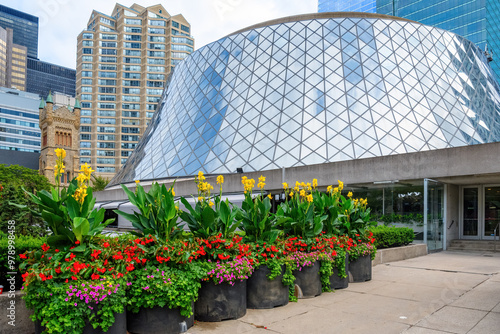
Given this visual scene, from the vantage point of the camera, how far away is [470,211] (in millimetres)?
18703

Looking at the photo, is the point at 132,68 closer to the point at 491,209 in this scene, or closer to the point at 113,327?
the point at 491,209

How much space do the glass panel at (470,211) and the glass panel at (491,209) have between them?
0.36 m

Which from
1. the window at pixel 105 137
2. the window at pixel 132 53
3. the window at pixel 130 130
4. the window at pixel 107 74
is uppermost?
the window at pixel 132 53

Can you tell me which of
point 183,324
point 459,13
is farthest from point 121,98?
point 183,324

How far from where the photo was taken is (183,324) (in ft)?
18.8

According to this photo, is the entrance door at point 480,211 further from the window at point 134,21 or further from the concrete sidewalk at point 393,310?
the window at point 134,21

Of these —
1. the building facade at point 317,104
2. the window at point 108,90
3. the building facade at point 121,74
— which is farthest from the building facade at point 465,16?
the window at point 108,90

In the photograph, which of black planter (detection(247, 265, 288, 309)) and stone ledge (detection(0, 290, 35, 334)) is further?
black planter (detection(247, 265, 288, 309))

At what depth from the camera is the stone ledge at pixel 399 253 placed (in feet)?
42.5

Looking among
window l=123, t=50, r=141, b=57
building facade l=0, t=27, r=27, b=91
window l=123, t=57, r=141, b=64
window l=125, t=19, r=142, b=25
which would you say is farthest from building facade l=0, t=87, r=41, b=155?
building facade l=0, t=27, r=27, b=91

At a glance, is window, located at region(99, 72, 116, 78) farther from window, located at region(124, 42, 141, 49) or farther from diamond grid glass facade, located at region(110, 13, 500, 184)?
diamond grid glass facade, located at region(110, 13, 500, 184)

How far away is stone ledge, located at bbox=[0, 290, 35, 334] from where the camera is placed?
206 inches

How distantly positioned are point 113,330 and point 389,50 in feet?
107

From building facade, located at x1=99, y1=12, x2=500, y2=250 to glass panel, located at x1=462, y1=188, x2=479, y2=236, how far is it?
440 cm
